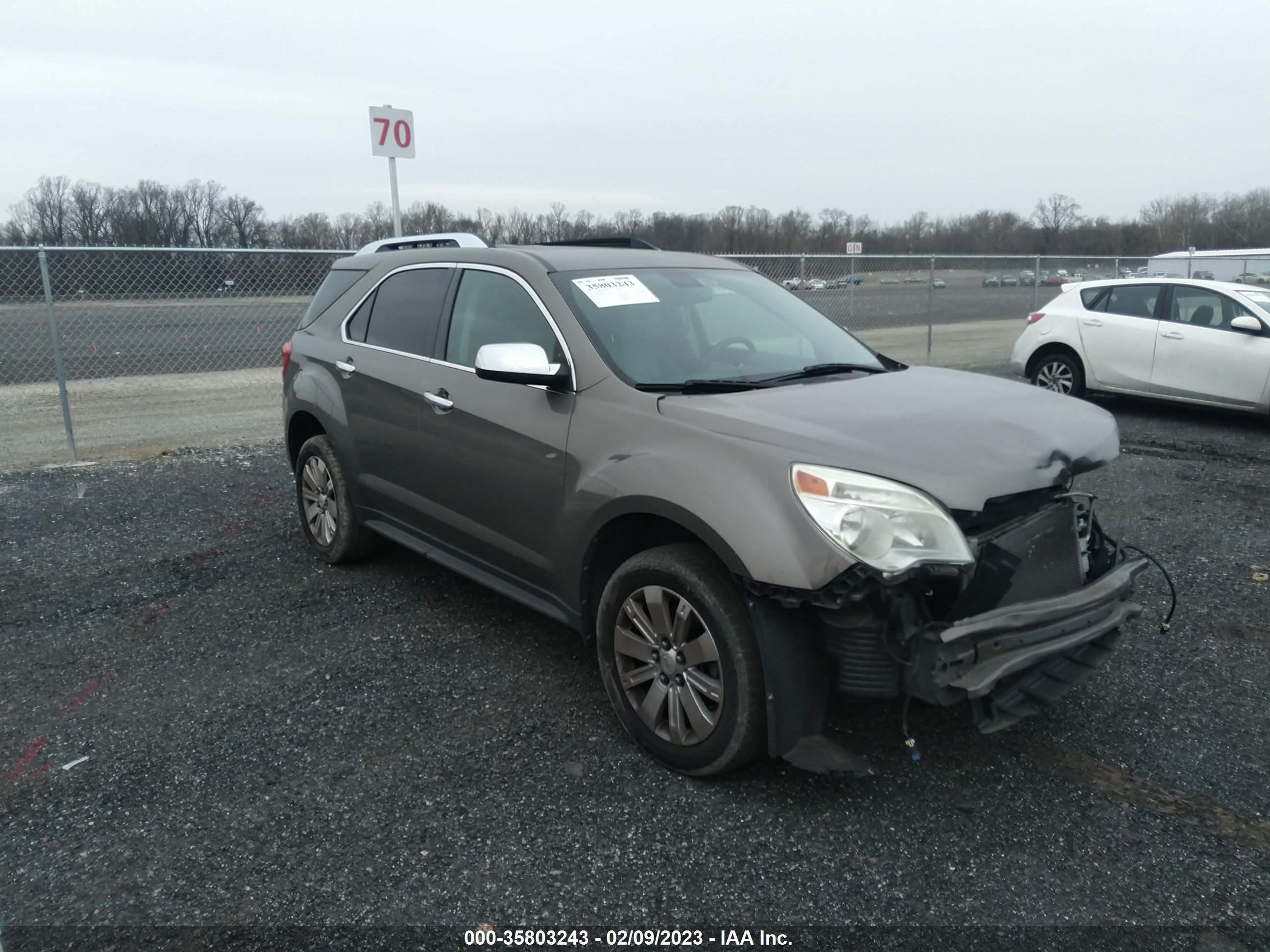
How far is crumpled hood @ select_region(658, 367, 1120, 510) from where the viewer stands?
9.61ft

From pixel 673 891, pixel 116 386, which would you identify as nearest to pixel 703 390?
pixel 673 891

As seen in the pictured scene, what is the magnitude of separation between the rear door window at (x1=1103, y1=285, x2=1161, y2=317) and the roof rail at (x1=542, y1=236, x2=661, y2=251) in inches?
282

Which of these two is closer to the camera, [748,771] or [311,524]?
[748,771]

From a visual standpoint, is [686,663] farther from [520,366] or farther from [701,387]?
[520,366]

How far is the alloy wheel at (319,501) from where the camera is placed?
5.34 m

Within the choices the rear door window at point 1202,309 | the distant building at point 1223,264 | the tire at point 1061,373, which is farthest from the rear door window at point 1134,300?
the distant building at point 1223,264

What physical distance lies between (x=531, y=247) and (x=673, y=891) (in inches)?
118

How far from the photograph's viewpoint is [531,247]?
4562 mm

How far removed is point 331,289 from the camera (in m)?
5.53

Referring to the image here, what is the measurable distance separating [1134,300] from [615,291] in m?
8.22

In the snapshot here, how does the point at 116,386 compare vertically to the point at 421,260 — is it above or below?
below

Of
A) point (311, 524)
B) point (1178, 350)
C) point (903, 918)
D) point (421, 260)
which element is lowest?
point (903, 918)

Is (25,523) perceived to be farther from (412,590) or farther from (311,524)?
(412,590)

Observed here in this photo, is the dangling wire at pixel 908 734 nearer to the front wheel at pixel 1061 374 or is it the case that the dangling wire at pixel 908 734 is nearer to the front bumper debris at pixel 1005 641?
the front bumper debris at pixel 1005 641
